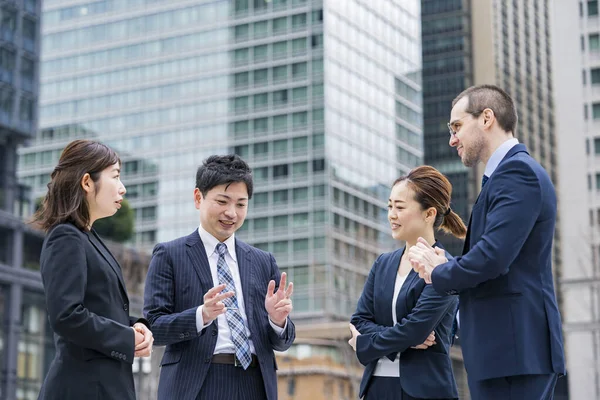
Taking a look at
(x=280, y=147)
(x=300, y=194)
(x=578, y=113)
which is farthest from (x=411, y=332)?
(x=280, y=147)

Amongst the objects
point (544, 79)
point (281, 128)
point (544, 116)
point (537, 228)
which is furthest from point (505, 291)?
point (544, 79)

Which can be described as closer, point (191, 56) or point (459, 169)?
point (459, 169)

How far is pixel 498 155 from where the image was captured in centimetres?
380

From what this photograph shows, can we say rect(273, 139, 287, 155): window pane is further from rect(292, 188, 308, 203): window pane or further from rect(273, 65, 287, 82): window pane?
rect(273, 65, 287, 82): window pane

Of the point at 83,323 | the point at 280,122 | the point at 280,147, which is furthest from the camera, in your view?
the point at 280,122

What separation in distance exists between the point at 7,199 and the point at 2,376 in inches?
223

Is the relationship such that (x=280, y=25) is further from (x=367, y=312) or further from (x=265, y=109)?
(x=367, y=312)

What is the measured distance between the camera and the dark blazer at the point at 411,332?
163 inches

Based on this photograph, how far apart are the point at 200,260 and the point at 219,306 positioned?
0.46 m

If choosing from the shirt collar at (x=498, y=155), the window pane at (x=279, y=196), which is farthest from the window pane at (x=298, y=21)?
the shirt collar at (x=498, y=155)

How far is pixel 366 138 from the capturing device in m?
66.9

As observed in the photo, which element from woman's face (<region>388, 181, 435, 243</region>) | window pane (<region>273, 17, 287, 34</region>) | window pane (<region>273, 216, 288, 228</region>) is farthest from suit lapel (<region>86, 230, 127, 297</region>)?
window pane (<region>273, 17, 287, 34</region>)

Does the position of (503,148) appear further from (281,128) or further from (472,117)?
(281,128)

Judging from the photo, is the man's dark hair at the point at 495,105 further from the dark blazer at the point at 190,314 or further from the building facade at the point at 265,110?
the building facade at the point at 265,110
